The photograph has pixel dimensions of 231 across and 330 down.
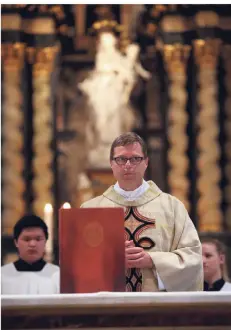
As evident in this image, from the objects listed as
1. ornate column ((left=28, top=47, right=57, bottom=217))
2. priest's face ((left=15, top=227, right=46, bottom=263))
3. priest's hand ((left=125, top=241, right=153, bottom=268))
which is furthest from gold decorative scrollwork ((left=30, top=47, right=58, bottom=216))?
priest's hand ((left=125, top=241, right=153, bottom=268))

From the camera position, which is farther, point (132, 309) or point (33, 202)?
point (33, 202)

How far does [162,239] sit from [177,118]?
21.5ft

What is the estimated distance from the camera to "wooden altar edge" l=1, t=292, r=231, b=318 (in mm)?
3197

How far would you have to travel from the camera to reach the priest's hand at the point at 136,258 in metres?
3.89

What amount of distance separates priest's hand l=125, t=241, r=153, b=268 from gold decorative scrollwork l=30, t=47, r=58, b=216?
21.8 feet

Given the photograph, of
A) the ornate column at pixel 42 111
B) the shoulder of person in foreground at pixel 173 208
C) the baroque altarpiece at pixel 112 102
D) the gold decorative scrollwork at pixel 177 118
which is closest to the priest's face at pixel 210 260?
the shoulder of person in foreground at pixel 173 208

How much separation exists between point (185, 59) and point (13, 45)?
2070mm

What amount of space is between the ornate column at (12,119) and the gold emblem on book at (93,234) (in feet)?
22.6

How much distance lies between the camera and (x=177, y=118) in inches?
420

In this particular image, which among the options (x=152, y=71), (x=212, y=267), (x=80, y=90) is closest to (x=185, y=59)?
(x=152, y=71)

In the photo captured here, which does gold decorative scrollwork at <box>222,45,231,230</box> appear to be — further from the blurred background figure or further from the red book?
the red book

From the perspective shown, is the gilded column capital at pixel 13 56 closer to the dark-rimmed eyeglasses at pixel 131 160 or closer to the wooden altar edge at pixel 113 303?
the dark-rimmed eyeglasses at pixel 131 160

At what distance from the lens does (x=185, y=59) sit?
10.7 m

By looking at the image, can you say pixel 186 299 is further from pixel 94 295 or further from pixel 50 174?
pixel 50 174
